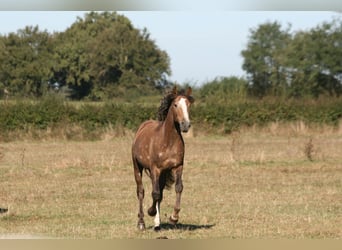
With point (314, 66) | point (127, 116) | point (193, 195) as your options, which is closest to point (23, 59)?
point (314, 66)

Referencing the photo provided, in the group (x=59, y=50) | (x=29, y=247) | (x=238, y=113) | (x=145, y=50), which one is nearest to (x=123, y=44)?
(x=145, y=50)

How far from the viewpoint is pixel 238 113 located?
37031 mm

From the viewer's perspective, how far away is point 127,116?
117 ft

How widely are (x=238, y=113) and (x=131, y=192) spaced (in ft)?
73.0

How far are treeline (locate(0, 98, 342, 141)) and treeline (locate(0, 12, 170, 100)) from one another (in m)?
Answer: 27.1

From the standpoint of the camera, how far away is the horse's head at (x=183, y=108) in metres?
9.06

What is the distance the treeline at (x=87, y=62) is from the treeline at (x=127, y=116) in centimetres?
2706

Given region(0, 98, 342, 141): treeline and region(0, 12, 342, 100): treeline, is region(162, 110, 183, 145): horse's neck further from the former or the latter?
region(0, 12, 342, 100): treeline

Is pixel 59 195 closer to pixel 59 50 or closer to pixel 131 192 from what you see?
pixel 131 192

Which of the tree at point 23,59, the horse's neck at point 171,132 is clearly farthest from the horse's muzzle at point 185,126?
the tree at point 23,59

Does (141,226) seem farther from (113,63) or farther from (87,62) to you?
(87,62)

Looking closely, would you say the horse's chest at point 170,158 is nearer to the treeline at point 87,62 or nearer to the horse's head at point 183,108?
the horse's head at point 183,108

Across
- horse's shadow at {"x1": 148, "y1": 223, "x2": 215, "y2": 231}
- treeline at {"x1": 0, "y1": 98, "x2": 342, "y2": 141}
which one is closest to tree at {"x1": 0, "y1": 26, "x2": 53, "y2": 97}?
treeline at {"x1": 0, "y1": 98, "x2": 342, "y2": 141}

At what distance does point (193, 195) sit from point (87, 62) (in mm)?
61986
